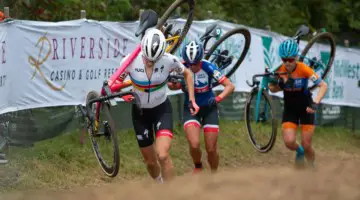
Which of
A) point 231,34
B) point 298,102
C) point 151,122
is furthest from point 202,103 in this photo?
point 231,34

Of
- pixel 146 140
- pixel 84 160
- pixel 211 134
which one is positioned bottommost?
pixel 84 160

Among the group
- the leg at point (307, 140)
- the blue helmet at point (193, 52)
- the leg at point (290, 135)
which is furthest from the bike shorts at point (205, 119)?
the leg at point (307, 140)

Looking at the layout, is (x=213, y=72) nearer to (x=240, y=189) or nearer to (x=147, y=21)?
(x=147, y=21)

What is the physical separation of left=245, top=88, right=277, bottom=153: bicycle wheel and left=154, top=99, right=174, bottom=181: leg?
12.3ft

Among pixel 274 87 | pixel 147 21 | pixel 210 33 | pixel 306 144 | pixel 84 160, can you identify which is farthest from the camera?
pixel 210 33

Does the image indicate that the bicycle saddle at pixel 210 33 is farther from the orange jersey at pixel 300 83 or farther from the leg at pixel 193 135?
the leg at pixel 193 135

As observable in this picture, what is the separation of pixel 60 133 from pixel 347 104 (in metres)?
10.8

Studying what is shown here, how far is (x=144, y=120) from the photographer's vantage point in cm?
994

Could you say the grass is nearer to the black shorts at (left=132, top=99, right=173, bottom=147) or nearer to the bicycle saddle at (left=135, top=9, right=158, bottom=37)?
the black shorts at (left=132, top=99, right=173, bottom=147)

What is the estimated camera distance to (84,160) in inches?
472

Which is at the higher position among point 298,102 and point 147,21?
point 147,21

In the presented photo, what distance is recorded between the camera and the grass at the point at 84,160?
11.0 meters

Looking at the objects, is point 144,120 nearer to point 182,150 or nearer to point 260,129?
point 182,150

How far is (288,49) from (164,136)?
3439 millimetres
